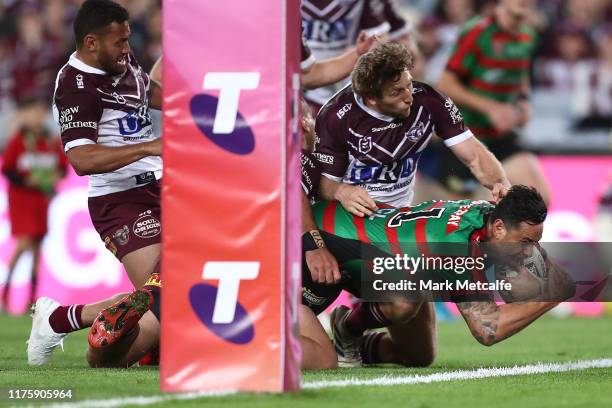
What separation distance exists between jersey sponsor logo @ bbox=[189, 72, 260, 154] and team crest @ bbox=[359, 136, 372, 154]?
1838mm

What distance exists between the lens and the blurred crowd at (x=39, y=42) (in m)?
14.5

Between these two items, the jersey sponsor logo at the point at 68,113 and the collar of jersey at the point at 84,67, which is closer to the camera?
the jersey sponsor logo at the point at 68,113

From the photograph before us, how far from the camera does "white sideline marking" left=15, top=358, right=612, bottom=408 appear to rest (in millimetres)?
4679

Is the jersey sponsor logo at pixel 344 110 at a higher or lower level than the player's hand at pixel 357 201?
higher

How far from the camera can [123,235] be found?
693 centimetres

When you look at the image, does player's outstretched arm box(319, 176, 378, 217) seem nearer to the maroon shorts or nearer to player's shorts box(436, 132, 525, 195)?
the maroon shorts

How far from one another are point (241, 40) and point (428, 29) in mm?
10470

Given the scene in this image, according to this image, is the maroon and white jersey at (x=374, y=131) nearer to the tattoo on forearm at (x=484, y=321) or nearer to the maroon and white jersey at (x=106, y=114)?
the maroon and white jersey at (x=106, y=114)

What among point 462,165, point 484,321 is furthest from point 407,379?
point 462,165

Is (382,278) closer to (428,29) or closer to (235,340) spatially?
(235,340)

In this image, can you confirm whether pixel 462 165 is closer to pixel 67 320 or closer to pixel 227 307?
pixel 67 320

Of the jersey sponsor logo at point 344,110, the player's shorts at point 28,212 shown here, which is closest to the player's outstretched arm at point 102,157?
the jersey sponsor logo at point 344,110

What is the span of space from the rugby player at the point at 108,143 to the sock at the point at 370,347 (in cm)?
127

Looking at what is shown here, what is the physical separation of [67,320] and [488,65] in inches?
191
